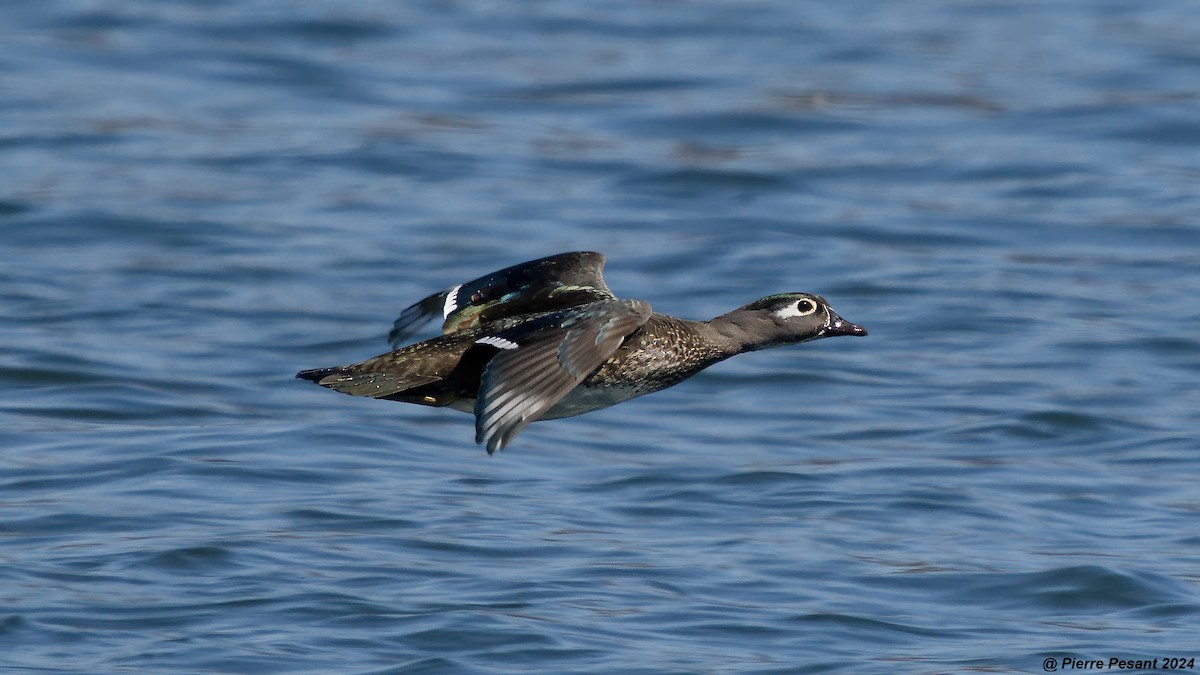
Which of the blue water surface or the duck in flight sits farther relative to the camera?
the blue water surface

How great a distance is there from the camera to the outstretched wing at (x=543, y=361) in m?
8.27

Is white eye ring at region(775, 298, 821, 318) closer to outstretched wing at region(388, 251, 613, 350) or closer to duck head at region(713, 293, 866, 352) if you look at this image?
duck head at region(713, 293, 866, 352)

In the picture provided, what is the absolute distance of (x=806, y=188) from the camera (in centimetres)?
1989

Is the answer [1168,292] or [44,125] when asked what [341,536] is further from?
[44,125]

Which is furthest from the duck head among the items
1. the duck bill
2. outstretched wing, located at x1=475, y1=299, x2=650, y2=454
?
outstretched wing, located at x1=475, y1=299, x2=650, y2=454

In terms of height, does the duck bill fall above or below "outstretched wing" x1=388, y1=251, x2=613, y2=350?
below

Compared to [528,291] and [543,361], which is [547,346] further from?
[528,291]

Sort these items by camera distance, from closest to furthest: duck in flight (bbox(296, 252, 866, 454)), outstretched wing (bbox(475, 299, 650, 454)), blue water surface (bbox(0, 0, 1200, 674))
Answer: outstretched wing (bbox(475, 299, 650, 454))
duck in flight (bbox(296, 252, 866, 454))
blue water surface (bbox(0, 0, 1200, 674))

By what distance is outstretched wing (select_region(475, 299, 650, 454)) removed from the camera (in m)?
8.27

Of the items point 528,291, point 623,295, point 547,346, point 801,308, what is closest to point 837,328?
point 801,308

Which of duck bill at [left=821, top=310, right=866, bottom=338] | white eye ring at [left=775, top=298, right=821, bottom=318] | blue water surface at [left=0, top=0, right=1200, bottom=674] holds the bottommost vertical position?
blue water surface at [left=0, top=0, right=1200, bottom=674]

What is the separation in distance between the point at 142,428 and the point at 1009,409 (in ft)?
18.3

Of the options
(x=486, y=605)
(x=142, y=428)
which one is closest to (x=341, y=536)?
(x=486, y=605)

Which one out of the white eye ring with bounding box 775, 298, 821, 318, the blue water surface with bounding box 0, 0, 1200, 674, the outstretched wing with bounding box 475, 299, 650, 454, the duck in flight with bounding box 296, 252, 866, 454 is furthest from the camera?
the blue water surface with bounding box 0, 0, 1200, 674
